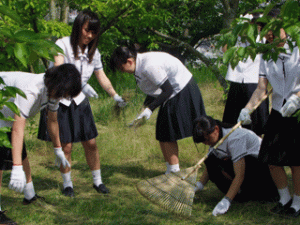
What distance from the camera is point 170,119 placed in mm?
3506

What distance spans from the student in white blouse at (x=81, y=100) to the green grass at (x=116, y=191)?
0.85 feet

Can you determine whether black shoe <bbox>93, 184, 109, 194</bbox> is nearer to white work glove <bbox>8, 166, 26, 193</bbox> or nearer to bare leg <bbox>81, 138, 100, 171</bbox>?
bare leg <bbox>81, 138, 100, 171</bbox>

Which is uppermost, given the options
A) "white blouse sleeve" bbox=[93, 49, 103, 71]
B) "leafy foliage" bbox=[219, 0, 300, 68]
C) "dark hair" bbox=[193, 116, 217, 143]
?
"leafy foliage" bbox=[219, 0, 300, 68]

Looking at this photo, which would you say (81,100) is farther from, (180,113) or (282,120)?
(282,120)

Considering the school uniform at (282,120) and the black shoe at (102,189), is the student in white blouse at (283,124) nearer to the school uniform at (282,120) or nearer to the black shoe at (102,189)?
the school uniform at (282,120)

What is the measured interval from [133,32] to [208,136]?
4555 mm

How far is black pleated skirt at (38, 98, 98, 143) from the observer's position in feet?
11.1

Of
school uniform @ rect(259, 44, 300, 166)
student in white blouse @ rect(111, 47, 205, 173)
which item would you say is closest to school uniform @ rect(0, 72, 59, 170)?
student in white blouse @ rect(111, 47, 205, 173)

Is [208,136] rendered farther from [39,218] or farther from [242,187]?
[39,218]

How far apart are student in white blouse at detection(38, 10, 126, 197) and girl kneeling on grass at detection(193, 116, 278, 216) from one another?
1.06 m

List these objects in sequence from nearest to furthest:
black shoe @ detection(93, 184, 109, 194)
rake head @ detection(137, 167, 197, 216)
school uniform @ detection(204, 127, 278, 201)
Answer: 1. rake head @ detection(137, 167, 197, 216)
2. school uniform @ detection(204, 127, 278, 201)
3. black shoe @ detection(93, 184, 109, 194)

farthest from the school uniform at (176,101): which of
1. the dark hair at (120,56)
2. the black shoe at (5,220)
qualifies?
the black shoe at (5,220)

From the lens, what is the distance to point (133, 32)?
23.2ft

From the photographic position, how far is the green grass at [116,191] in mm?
3012
